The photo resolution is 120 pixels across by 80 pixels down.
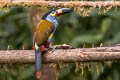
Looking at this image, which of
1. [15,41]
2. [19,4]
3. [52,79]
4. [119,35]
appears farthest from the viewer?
[15,41]

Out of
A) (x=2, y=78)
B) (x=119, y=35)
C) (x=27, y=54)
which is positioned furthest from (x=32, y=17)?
(x=27, y=54)

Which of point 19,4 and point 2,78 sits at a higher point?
point 19,4

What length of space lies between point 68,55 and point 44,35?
0.42 meters

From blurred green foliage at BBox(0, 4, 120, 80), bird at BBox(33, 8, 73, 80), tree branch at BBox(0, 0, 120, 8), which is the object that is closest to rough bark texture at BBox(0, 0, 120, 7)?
tree branch at BBox(0, 0, 120, 8)

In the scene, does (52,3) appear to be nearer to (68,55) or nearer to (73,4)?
(73,4)

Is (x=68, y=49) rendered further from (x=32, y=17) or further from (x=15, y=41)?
(x=15, y=41)

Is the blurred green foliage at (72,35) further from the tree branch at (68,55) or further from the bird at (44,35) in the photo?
the tree branch at (68,55)

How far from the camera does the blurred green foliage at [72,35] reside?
6.43 m

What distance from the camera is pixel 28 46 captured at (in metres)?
6.93

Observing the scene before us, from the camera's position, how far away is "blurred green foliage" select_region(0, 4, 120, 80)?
643 cm

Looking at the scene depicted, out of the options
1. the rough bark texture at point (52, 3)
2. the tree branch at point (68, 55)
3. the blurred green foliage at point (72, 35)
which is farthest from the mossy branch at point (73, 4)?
the blurred green foliage at point (72, 35)

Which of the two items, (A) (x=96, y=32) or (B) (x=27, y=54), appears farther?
(A) (x=96, y=32)

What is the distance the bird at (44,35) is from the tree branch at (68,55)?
0.07 m

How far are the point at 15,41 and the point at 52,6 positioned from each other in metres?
2.68
